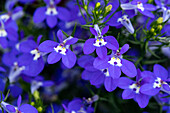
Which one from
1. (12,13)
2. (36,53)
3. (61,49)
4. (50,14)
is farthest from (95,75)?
(12,13)

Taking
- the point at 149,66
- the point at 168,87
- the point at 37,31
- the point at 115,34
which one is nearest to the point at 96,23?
the point at 115,34

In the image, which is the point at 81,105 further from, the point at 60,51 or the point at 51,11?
the point at 51,11

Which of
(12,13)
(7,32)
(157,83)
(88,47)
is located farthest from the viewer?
(12,13)

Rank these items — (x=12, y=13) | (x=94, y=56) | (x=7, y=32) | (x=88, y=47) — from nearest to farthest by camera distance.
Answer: (x=88, y=47), (x=94, y=56), (x=7, y=32), (x=12, y=13)

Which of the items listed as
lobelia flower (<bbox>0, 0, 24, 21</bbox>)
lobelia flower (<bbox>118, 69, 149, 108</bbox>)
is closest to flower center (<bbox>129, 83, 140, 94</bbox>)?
lobelia flower (<bbox>118, 69, 149, 108</bbox>)

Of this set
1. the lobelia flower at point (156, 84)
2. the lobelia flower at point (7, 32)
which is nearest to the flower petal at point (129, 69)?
the lobelia flower at point (156, 84)

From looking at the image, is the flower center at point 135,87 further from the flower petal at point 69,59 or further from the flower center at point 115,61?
the flower petal at point 69,59

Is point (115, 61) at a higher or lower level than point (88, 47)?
lower
